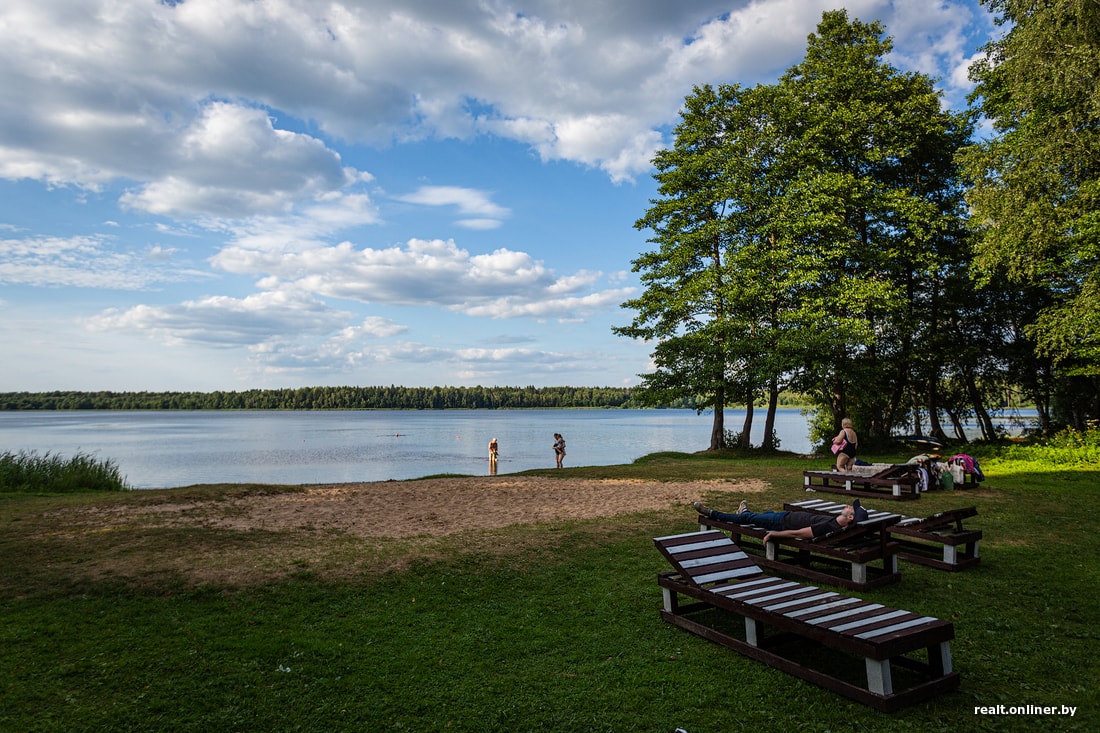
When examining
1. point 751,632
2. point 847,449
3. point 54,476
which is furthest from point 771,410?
point 54,476

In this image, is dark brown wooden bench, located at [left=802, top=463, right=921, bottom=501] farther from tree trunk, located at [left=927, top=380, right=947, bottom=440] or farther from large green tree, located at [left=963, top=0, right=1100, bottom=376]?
tree trunk, located at [left=927, top=380, right=947, bottom=440]

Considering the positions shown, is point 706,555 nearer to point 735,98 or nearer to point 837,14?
point 735,98

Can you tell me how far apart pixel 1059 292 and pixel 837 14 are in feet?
45.1

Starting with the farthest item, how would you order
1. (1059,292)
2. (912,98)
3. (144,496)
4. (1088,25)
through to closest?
(912,98)
(1059,292)
(1088,25)
(144,496)

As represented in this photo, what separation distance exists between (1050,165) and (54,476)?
92.2 ft

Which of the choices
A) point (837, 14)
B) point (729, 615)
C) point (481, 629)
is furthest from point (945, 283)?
point (481, 629)

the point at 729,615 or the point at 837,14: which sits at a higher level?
the point at 837,14

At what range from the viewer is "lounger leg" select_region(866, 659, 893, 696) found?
4184mm

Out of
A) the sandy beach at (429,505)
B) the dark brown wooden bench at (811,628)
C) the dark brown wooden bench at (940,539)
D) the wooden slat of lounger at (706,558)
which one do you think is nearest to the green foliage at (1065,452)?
the sandy beach at (429,505)

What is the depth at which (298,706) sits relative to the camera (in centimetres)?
443

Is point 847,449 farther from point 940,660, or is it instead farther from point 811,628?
point 811,628

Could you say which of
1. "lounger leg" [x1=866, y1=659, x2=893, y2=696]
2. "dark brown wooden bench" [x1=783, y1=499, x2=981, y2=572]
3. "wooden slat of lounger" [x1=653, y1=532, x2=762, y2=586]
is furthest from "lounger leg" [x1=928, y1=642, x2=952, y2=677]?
"dark brown wooden bench" [x1=783, y1=499, x2=981, y2=572]

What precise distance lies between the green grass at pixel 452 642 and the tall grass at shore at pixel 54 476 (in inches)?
335

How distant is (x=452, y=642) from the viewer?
18.1 ft
